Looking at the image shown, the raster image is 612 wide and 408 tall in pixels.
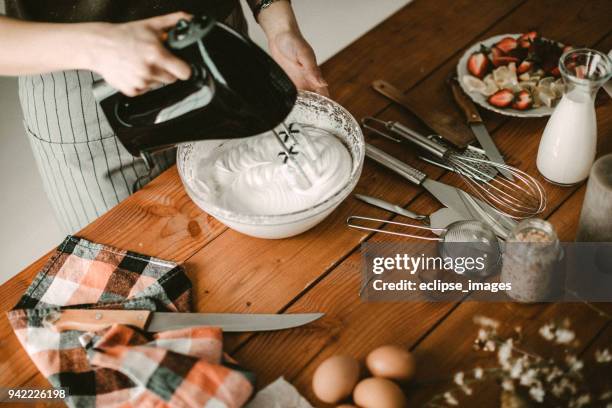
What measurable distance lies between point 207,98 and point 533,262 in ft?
1.67

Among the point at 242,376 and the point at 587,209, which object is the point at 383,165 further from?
the point at 242,376

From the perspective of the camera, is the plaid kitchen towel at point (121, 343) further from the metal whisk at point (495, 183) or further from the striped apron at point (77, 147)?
the metal whisk at point (495, 183)

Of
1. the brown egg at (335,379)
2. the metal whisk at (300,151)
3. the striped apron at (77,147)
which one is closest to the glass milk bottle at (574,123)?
the metal whisk at (300,151)

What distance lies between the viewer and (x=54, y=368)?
2.76 feet

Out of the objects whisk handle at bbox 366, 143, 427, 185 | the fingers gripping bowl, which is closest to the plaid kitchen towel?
the fingers gripping bowl

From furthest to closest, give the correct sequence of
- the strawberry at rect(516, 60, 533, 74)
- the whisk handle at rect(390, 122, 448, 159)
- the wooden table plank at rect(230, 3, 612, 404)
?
the strawberry at rect(516, 60, 533, 74), the whisk handle at rect(390, 122, 448, 159), the wooden table plank at rect(230, 3, 612, 404)

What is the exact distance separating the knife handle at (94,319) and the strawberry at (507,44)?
2.84 feet

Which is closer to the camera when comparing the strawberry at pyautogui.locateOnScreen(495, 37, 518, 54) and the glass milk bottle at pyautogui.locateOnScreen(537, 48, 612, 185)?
the glass milk bottle at pyautogui.locateOnScreen(537, 48, 612, 185)

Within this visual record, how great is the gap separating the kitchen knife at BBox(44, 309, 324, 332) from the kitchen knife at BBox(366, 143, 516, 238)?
0.99 feet

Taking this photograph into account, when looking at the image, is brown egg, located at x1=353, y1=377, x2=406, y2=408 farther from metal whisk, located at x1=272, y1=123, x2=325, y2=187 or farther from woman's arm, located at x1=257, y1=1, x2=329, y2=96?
woman's arm, located at x1=257, y1=1, x2=329, y2=96

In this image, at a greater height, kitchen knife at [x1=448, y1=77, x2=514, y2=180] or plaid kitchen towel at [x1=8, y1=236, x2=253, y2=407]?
plaid kitchen towel at [x1=8, y1=236, x2=253, y2=407]

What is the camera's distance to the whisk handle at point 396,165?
103 cm

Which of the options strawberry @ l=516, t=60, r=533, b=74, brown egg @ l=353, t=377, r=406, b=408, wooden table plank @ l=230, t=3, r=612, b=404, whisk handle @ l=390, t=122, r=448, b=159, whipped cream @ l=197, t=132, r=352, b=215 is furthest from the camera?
strawberry @ l=516, t=60, r=533, b=74

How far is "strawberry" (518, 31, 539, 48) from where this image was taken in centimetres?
120
